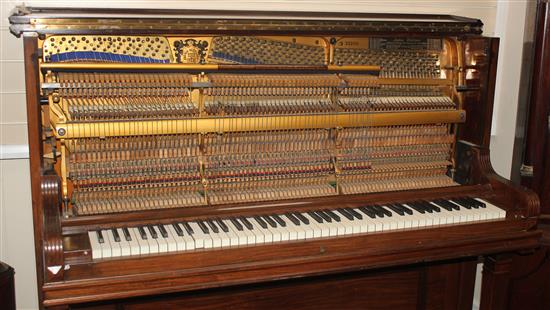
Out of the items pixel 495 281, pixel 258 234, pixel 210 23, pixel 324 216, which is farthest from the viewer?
pixel 495 281

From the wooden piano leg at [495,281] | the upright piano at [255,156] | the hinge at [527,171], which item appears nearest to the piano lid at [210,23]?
the upright piano at [255,156]

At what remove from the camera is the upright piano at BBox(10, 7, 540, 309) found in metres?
2.17

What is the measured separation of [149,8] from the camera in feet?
9.23

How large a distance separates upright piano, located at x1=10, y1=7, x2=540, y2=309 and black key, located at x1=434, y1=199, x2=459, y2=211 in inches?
0.5

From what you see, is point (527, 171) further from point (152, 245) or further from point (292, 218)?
point (152, 245)

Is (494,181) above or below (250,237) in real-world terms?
above

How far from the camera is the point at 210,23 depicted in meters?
2.36

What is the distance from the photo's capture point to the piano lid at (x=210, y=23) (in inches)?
86.2

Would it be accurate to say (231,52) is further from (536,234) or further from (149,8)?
(536,234)

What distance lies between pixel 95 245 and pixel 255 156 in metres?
0.73

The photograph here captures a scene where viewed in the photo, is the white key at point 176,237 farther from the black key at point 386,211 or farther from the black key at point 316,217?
the black key at point 386,211

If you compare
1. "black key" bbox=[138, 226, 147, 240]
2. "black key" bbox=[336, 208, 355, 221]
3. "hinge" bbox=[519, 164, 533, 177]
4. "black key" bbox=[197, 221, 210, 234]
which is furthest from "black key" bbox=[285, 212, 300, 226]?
"hinge" bbox=[519, 164, 533, 177]

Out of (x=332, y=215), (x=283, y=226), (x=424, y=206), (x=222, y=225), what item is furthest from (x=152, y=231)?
(x=424, y=206)

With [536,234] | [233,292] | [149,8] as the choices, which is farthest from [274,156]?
[536,234]
